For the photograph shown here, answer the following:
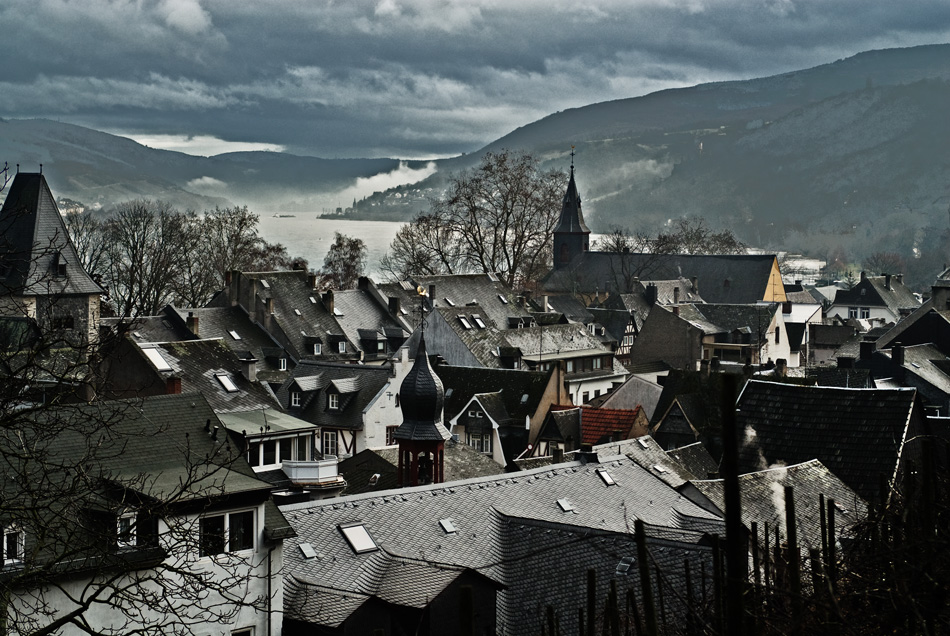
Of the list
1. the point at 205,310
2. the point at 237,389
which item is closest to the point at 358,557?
the point at 237,389

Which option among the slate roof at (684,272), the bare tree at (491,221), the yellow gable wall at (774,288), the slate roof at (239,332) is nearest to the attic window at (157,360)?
the slate roof at (239,332)

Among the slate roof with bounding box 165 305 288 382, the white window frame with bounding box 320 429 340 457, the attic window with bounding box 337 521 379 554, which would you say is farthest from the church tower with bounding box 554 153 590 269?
the attic window with bounding box 337 521 379 554

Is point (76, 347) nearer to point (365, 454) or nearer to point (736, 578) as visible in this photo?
point (736, 578)

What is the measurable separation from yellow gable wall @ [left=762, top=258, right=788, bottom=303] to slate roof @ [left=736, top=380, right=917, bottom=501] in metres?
84.1

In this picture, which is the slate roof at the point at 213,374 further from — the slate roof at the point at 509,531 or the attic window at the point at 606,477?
the slate roof at the point at 509,531

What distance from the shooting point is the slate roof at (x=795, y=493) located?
974 inches

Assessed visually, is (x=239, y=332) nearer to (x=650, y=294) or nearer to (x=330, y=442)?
(x=330, y=442)

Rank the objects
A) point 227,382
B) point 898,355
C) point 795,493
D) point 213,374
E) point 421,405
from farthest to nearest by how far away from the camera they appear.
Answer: point 898,355 < point 213,374 < point 227,382 < point 421,405 < point 795,493

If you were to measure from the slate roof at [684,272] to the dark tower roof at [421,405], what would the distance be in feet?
259

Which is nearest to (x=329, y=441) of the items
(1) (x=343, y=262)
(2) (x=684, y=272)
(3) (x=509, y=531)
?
(3) (x=509, y=531)

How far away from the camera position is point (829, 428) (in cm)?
3070

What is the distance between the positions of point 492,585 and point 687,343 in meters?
58.3

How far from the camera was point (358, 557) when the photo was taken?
22.1 meters

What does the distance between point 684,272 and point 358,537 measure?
9652cm
